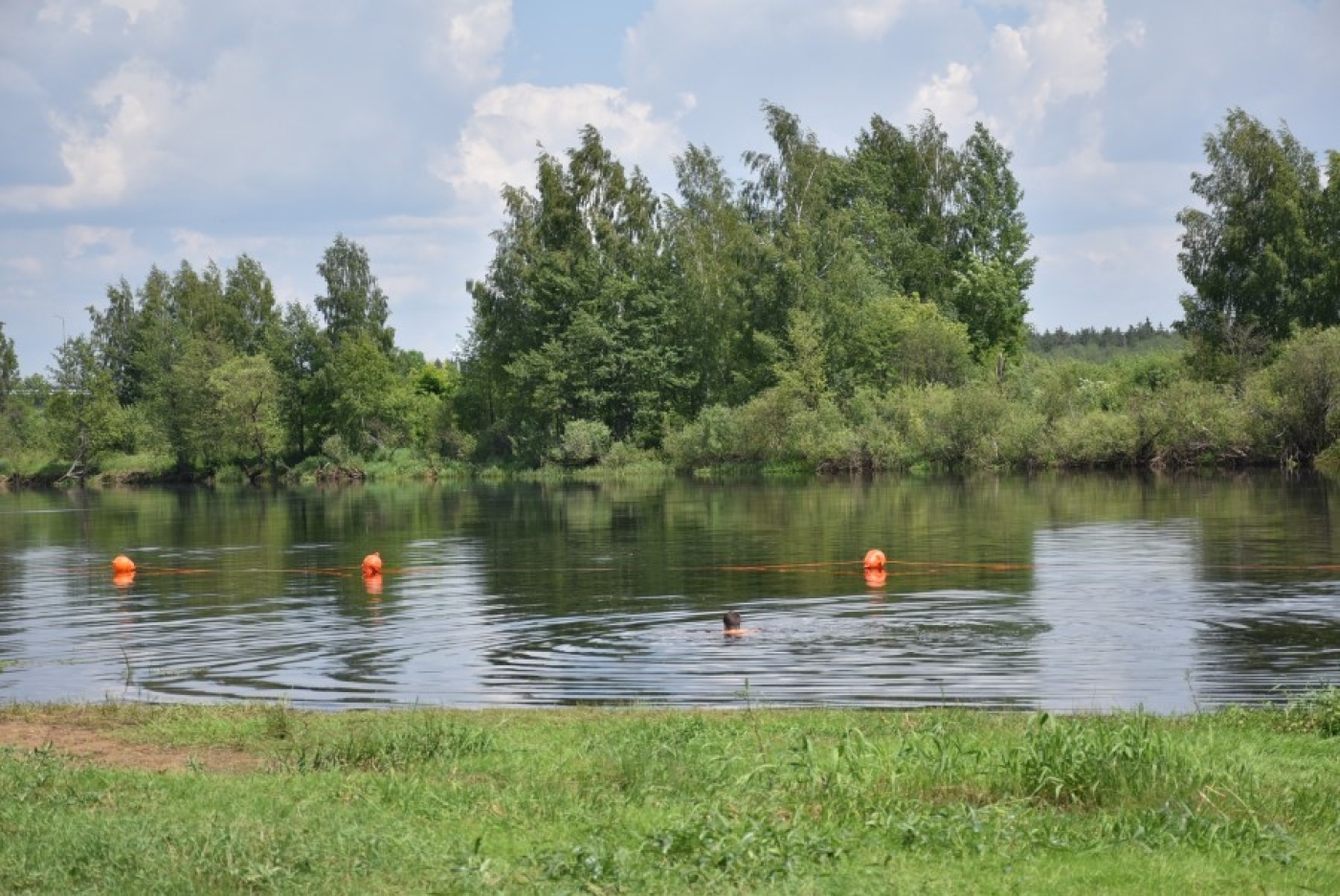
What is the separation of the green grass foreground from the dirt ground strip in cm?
7

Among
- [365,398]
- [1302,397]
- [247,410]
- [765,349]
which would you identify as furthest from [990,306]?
[247,410]

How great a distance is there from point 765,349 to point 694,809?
86.1 metres

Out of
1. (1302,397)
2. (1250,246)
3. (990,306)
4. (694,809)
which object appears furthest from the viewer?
(990,306)

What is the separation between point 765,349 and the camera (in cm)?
9538

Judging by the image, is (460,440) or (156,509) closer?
(156,509)

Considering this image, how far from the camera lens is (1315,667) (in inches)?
746

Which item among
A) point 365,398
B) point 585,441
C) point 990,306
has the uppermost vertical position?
point 990,306

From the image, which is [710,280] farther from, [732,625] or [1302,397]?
[732,625]

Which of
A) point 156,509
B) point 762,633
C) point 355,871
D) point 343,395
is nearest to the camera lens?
point 355,871

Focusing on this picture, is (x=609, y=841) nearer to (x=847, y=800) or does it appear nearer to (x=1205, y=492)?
(x=847, y=800)

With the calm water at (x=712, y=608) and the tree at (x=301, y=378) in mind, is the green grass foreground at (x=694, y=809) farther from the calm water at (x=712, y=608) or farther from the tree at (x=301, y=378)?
the tree at (x=301, y=378)

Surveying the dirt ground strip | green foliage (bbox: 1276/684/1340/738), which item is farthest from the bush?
green foliage (bbox: 1276/684/1340/738)

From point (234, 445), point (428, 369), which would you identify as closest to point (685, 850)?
point (234, 445)

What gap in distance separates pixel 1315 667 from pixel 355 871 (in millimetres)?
14519
